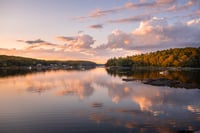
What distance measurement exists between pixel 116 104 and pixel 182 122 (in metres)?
16.2

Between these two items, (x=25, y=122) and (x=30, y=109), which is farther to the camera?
(x=30, y=109)

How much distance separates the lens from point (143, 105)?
45.5m

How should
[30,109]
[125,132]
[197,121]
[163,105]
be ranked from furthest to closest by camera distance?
[163,105] < [30,109] < [197,121] < [125,132]

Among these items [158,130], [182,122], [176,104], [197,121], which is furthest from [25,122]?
[176,104]

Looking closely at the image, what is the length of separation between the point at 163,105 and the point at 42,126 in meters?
23.3

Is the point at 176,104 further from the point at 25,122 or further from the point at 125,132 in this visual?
the point at 25,122

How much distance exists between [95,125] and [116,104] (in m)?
16.2

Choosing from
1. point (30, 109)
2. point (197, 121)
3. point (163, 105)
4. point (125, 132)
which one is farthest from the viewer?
point (163, 105)

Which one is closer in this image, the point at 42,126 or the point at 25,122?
the point at 42,126

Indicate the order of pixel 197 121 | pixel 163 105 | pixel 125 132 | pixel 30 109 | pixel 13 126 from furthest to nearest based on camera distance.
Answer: pixel 163 105
pixel 30 109
pixel 197 121
pixel 13 126
pixel 125 132

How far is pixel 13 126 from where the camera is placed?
30.3m

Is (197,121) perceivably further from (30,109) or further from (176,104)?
(30,109)

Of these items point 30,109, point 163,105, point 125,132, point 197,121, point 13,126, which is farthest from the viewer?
point 163,105

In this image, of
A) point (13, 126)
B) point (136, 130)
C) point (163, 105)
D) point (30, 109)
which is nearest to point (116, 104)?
point (163, 105)
